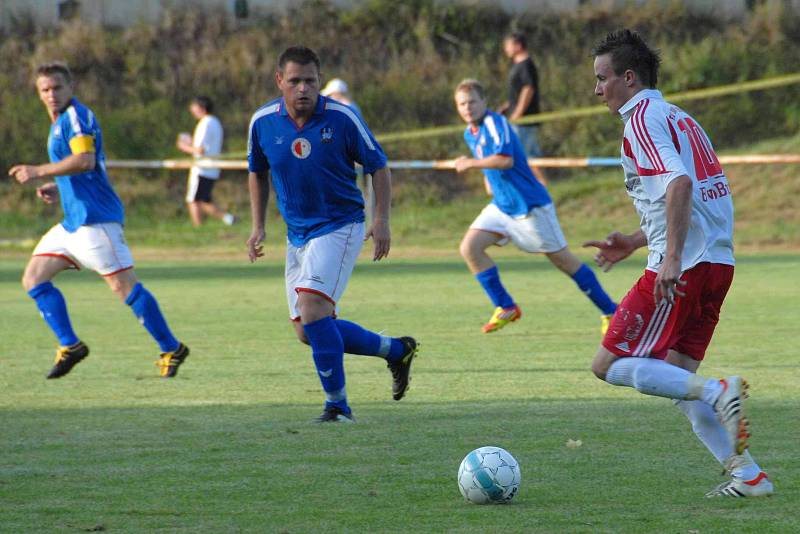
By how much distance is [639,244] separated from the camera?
18.4ft

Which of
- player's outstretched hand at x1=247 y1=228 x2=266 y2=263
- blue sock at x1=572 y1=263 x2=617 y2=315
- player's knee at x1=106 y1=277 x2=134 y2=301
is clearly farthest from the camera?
blue sock at x1=572 y1=263 x2=617 y2=315

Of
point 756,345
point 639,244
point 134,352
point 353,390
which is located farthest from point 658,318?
point 134,352

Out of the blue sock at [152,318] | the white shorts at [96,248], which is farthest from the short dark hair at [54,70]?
the blue sock at [152,318]

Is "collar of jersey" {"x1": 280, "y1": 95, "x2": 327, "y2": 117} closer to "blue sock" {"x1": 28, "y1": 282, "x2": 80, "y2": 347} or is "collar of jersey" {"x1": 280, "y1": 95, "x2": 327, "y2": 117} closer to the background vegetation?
"blue sock" {"x1": 28, "y1": 282, "x2": 80, "y2": 347}

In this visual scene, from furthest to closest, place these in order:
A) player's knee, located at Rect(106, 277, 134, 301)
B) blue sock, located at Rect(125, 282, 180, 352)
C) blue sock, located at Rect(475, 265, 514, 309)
Answer: blue sock, located at Rect(475, 265, 514, 309) < player's knee, located at Rect(106, 277, 134, 301) < blue sock, located at Rect(125, 282, 180, 352)

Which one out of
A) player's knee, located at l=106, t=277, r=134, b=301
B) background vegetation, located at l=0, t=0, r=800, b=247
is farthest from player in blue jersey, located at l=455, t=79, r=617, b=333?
background vegetation, located at l=0, t=0, r=800, b=247

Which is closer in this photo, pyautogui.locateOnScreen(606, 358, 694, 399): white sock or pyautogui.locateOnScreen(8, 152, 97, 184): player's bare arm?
pyautogui.locateOnScreen(606, 358, 694, 399): white sock

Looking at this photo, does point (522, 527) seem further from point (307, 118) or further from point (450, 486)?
point (307, 118)

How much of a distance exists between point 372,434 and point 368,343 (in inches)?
41.5

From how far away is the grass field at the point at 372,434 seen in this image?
15.9 ft

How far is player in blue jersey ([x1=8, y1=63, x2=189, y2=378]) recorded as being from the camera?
8617 mm

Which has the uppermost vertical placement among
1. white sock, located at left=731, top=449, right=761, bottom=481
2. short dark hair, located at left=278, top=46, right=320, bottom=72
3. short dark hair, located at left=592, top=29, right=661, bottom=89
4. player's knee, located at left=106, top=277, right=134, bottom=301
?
short dark hair, located at left=592, top=29, right=661, bottom=89

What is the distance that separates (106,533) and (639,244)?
235cm

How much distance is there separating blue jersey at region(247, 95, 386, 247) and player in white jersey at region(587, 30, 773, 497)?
205cm
